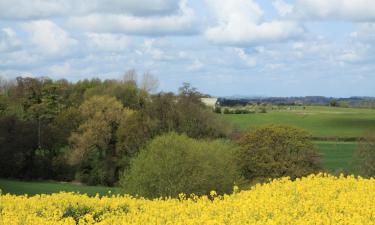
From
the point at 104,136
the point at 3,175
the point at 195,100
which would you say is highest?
the point at 195,100

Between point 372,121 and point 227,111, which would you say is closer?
point 372,121

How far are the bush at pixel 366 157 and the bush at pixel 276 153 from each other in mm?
2596

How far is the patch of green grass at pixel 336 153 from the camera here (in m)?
61.3

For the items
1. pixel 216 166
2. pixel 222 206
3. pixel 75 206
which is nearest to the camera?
pixel 222 206

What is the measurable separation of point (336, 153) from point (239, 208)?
62.6m

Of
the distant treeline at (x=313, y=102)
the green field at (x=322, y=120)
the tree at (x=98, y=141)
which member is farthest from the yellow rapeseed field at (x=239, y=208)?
the distant treeline at (x=313, y=102)

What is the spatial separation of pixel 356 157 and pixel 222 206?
91.6 ft

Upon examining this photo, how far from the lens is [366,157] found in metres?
35.2

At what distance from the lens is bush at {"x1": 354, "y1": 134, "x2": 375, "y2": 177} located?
34.0m

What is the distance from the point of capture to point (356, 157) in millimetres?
36156

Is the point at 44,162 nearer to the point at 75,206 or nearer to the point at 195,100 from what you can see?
the point at 195,100

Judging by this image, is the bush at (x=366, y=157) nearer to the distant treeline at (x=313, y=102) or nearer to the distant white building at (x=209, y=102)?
the distant white building at (x=209, y=102)

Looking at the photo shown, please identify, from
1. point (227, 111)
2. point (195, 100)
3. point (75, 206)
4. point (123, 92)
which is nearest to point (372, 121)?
point (227, 111)

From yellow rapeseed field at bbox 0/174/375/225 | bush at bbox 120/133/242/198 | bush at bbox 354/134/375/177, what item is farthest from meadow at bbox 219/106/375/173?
yellow rapeseed field at bbox 0/174/375/225
